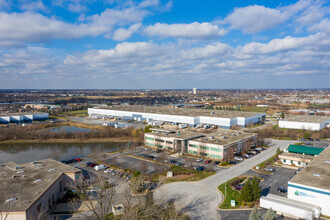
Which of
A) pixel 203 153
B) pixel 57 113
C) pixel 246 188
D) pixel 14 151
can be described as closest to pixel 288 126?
pixel 203 153

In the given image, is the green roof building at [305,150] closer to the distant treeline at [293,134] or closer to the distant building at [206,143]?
the distant building at [206,143]

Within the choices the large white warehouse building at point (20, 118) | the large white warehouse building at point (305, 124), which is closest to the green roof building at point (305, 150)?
the large white warehouse building at point (305, 124)

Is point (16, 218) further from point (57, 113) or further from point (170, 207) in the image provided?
point (57, 113)

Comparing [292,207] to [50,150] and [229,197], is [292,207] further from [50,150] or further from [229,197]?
[50,150]

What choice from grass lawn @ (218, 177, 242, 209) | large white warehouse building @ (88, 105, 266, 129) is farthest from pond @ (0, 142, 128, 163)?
grass lawn @ (218, 177, 242, 209)

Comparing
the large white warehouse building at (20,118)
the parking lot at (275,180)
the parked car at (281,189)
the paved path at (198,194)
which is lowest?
the paved path at (198,194)

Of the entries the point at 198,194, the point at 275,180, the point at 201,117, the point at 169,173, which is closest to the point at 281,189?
the point at 275,180
